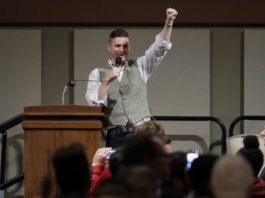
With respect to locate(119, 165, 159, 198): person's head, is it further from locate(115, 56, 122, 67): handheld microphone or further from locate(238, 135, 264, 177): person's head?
locate(115, 56, 122, 67): handheld microphone

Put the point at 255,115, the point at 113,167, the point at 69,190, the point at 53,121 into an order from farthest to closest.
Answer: the point at 255,115, the point at 53,121, the point at 113,167, the point at 69,190

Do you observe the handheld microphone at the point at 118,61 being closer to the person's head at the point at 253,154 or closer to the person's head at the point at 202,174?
the person's head at the point at 253,154

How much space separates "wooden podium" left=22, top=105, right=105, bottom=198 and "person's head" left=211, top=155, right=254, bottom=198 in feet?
7.01

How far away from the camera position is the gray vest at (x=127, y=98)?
5.73 meters

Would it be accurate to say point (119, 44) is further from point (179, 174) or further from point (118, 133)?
point (179, 174)

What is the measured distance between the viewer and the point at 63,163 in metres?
3.39

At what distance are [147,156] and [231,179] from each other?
1.87 feet

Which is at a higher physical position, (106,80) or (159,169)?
(106,80)

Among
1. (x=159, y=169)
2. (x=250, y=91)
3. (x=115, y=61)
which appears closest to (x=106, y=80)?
(x=115, y=61)

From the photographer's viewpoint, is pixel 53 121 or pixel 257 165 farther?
pixel 53 121

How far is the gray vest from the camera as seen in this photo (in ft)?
18.8

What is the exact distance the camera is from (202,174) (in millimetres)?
3438
